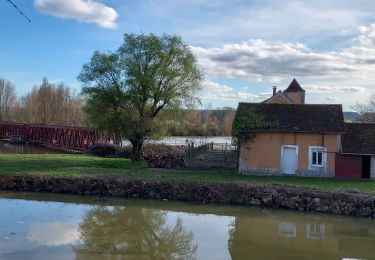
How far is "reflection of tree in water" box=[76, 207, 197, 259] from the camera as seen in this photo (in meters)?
13.2

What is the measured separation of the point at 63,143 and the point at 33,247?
4464 centimetres

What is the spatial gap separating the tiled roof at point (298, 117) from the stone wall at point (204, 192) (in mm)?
6346

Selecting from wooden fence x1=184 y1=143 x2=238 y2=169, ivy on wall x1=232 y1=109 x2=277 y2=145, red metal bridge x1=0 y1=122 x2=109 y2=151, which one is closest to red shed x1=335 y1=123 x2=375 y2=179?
ivy on wall x1=232 y1=109 x2=277 y2=145

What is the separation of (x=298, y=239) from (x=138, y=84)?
1944 centimetres

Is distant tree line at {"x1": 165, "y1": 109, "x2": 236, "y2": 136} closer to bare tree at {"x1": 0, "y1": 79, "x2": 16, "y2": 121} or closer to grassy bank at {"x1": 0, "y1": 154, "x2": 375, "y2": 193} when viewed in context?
grassy bank at {"x1": 0, "y1": 154, "x2": 375, "y2": 193}

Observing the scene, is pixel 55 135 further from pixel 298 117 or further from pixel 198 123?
pixel 298 117

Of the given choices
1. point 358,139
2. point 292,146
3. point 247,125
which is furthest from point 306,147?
point 247,125

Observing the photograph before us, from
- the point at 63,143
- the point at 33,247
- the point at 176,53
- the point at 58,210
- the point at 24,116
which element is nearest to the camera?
the point at 33,247

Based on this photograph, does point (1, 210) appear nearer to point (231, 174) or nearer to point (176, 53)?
point (231, 174)

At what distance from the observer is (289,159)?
27375 millimetres

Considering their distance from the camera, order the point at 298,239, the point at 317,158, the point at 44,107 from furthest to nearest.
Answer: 1. the point at 44,107
2. the point at 317,158
3. the point at 298,239

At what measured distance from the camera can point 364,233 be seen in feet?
57.0

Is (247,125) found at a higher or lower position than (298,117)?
lower

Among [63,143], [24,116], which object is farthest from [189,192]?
[24,116]
